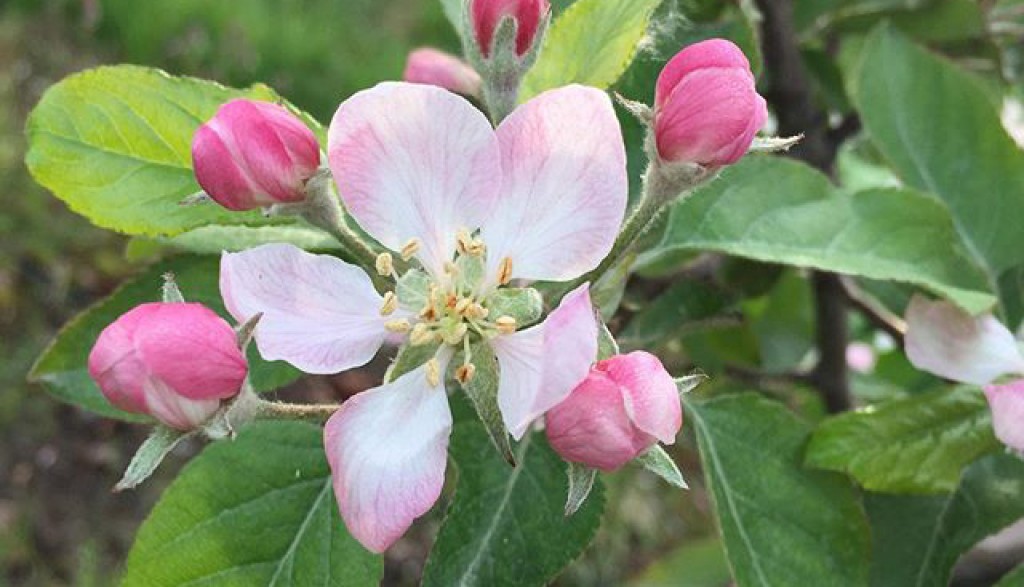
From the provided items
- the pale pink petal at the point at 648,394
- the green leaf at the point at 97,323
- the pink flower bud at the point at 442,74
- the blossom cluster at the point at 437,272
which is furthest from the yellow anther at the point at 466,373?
the pink flower bud at the point at 442,74

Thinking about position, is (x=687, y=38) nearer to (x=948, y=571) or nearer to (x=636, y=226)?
(x=636, y=226)

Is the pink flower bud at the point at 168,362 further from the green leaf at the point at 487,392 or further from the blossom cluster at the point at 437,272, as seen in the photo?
the green leaf at the point at 487,392

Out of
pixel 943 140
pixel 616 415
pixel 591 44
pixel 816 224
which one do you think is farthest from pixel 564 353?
pixel 943 140

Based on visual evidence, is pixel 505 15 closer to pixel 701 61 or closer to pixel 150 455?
pixel 701 61

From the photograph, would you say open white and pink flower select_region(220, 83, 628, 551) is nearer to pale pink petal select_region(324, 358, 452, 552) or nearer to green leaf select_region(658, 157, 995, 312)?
pale pink petal select_region(324, 358, 452, 552)

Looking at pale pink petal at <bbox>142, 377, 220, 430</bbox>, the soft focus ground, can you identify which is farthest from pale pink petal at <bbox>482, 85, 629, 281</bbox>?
the soft focus ground
